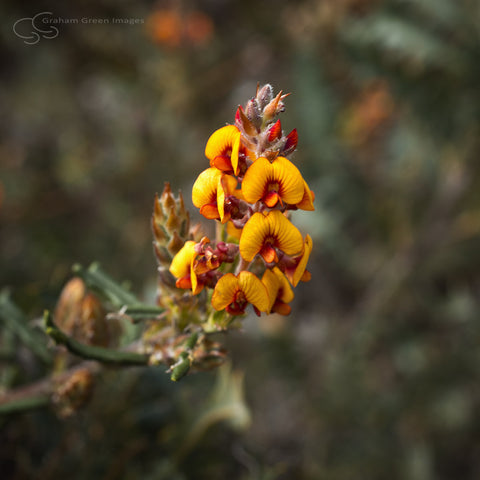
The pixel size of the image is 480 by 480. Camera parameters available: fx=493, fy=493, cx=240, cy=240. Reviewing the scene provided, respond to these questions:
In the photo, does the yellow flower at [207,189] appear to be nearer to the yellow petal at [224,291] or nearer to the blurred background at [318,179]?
the yellow petal at [224,291]

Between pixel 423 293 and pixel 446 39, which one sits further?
pixel 423 293

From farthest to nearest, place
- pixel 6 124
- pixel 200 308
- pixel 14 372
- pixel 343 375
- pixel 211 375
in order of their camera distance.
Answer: pixel 6 124 → pixel 343 375 → pixel 211 375 → pixel 14 372 → pixel 200 308

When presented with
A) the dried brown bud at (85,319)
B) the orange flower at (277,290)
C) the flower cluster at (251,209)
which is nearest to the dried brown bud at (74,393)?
the dried brown bud at (85,319)

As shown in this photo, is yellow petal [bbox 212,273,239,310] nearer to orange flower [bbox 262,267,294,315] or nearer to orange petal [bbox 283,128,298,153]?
orange flower [bbox 262,267,294,315]

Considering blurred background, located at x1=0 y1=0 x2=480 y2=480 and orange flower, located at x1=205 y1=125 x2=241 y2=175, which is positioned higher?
blurred background, located at x1=0 y1=0 x2=480 y2=480

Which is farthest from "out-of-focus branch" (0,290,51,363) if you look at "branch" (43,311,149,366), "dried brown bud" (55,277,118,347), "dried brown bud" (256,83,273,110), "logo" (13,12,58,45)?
"logo" (13,12,58,45)

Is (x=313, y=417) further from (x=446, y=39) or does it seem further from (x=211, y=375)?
(x=446, y=39)

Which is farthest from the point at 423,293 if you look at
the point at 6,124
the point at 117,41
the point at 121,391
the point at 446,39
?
the point at 6,124

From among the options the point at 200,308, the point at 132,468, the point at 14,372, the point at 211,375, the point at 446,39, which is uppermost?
the point at 446,39
